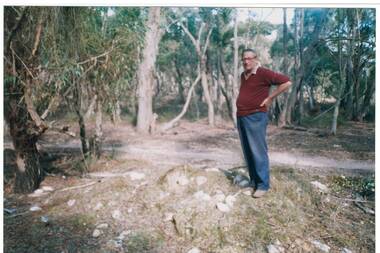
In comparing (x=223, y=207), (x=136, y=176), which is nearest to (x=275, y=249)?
(x=223, y=207)

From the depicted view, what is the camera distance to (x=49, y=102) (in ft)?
12.2

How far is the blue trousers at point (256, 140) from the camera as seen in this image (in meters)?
3.16

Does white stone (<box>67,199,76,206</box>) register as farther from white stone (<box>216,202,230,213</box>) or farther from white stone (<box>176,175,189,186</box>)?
white stone (<box>216,202,230,213</box>)

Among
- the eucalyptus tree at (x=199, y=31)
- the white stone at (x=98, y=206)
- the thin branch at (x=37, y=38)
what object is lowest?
the white stone at (x=98, y=206)

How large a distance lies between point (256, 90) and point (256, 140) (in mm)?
444

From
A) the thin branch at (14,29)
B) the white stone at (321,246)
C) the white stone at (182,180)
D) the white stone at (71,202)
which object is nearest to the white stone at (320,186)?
the white stone at (321,246)

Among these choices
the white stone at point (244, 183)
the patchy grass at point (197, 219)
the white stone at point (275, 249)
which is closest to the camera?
the white stone at point (275, 249)

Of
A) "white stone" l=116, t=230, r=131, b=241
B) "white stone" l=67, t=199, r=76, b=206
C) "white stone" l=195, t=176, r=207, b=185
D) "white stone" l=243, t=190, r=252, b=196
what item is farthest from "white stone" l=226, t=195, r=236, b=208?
"white stone" l=67, t=199, r=76, b=206

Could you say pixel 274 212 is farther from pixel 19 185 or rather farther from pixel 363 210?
pixel 19 185

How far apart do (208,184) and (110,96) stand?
4.71ft

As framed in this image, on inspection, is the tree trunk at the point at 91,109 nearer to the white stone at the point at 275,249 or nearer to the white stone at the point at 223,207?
the white stone at the point at 223,207

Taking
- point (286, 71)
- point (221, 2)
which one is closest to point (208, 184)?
point (221, 2)

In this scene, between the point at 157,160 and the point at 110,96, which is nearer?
the point at 110,96

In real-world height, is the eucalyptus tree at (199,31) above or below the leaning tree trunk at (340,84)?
above
